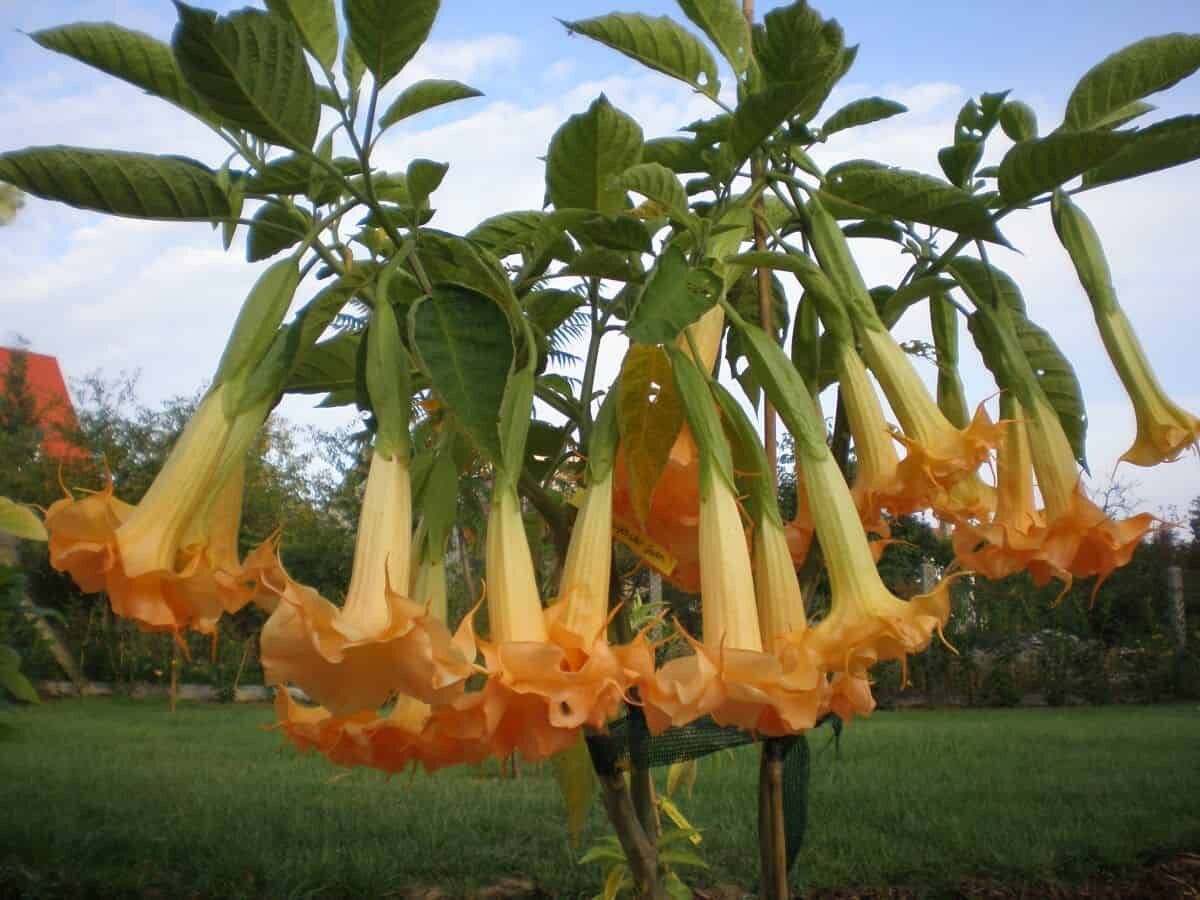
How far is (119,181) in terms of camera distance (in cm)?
60

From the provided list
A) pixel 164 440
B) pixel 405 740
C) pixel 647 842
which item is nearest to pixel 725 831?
pixel 647 842

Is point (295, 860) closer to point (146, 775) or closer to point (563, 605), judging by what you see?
point (146, 775)

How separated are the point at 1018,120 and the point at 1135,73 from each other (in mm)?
117

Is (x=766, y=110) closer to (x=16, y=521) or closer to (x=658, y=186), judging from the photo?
(x=658, y=186)

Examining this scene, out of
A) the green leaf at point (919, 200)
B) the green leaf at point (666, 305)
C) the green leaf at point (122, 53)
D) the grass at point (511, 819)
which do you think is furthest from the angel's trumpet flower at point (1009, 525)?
the grass at point (511, 819)

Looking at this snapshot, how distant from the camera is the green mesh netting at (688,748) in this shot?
0.78 metres

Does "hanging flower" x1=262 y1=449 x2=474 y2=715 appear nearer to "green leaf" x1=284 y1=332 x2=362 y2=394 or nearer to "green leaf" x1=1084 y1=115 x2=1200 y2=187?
"green leaf" x1=284 y1=332 x2=362 y2=394

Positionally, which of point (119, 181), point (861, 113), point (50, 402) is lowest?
point (119, 181)

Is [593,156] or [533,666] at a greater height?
[593,156]

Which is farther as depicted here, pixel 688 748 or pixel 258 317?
pixel 688 748

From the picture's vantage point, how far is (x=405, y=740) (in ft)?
1.94

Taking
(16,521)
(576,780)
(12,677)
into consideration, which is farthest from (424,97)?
(12,677)

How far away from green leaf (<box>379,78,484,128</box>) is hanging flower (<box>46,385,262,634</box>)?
0.31 m

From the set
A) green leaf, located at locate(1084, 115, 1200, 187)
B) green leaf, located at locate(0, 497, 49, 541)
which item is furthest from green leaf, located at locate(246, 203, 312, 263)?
green leaf, located at locate(0, 497, 49, 541)
